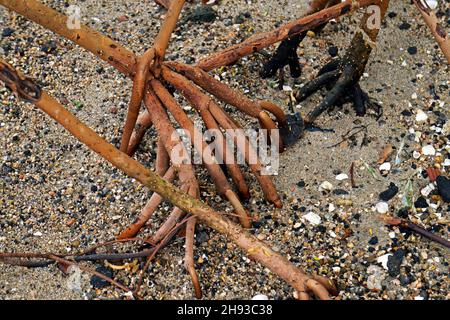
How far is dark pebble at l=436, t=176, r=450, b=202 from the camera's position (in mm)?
2297

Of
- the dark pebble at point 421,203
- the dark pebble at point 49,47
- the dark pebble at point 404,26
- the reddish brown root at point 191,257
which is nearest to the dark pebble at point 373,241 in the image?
the dark pebble at point 421,203

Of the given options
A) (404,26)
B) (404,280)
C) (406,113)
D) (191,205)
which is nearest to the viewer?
(191,205)

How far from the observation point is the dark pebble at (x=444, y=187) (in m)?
2.30

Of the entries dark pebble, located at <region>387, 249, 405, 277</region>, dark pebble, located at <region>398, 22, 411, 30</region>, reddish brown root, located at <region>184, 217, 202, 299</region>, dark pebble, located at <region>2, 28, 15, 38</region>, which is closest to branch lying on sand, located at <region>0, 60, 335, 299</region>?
reddish brown root, located at <region>184, 217, 202, 299</region>

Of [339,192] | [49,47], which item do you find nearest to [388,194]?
[339,192]

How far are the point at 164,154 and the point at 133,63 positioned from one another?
0.32 metres

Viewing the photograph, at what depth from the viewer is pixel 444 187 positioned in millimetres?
2309

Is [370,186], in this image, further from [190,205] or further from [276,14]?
[276,14]

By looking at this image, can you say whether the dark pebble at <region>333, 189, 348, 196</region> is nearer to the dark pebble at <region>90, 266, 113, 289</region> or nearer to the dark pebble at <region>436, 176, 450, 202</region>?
the dark pebble at <region>436, 176, 450, 202</region>

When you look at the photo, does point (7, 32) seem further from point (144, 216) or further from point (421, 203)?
point (421, 203)

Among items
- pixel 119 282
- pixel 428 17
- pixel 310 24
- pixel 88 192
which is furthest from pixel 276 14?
pixel 119 282

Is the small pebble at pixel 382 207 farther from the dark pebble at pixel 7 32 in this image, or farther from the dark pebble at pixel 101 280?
the dark pebble at pixel 7 32
